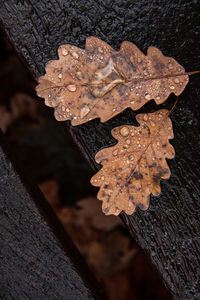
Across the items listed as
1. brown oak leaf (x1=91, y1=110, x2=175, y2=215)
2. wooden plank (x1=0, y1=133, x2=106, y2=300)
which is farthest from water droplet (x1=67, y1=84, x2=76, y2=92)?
wooden plank (x1=0, y1=133, x2=106, y2=300)

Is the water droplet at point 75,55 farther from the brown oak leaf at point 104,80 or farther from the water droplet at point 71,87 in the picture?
the water droplet at point 71,87

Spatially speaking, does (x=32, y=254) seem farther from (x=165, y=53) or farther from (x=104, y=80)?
(x=165, y=53)

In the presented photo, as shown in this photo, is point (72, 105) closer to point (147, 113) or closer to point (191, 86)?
point (147, 113)

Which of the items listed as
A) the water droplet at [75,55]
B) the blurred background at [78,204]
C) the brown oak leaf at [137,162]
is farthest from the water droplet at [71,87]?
the blurred background at [78,204]

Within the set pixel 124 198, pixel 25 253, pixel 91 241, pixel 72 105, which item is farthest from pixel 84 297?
pixel 91 241

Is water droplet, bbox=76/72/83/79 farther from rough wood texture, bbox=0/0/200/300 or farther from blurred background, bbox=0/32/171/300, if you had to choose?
blurred background, bbox=0/32/171/300

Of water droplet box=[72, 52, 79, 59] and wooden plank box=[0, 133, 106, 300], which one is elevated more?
water droplet box=[72, 52, 79, 59]

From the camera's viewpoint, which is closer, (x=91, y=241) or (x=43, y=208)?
(x=43, y=208)
